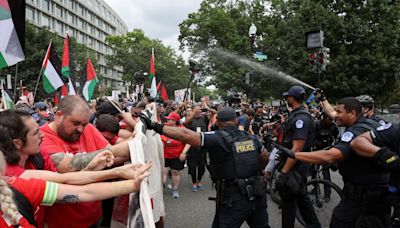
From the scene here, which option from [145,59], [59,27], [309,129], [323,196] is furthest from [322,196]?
[59,27]

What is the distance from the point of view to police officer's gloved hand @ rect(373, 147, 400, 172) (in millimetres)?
3027

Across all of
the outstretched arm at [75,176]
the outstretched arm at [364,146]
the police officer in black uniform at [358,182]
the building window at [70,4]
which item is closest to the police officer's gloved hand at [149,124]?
the outstretched arm at [75,176]

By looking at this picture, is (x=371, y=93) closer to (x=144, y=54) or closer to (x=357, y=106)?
(x=357, y=106)

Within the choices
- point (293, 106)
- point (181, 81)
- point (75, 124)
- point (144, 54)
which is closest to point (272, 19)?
point (144, 54)

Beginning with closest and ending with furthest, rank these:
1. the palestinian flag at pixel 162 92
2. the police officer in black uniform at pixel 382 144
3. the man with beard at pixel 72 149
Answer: the man with beard at pixel 72 149 < the police officer in black uniform at pixel 382 144 < the palestinian flag at pixel 162 92

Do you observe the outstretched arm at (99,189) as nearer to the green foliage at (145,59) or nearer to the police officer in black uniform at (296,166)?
the police officer in black uniform at (296,166)

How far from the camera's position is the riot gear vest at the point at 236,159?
382cm

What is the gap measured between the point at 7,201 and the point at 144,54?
47.2 meters

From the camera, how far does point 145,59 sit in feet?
155

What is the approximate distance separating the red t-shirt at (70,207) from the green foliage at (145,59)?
40499mm

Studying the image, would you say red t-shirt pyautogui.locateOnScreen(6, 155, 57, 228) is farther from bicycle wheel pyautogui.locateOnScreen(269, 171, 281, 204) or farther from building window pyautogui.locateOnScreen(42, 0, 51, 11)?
building window pyautogui.locateOnScreen(42, 0, 51, 11)

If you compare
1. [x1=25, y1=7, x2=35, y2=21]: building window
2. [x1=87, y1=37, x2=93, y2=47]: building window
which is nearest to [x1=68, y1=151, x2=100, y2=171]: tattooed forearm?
[x1=25, y1=7, x2=35, y2=21]: building window

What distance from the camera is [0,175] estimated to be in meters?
1.83

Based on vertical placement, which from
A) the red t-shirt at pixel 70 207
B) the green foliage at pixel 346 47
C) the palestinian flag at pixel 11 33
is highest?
the green foliage at pixel 346 47
